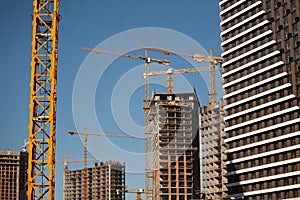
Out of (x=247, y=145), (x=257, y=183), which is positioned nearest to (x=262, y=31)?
(x=247, y=145)

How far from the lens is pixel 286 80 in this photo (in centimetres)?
12725

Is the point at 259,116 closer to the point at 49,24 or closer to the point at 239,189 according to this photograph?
the point at 239,189

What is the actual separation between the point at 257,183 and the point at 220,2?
163 ft

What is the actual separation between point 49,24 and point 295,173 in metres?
80.3

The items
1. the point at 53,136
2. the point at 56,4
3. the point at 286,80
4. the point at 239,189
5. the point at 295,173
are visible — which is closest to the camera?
the point at 53,136

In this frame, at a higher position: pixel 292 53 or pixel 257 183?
pixel 292 53

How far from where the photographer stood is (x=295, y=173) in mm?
119250

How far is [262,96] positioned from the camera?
133625 mm

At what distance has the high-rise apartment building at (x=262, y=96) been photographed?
406ft

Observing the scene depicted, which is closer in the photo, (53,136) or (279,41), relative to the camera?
(53,136)

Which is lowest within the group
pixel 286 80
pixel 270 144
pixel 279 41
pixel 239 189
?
pixel 239 189

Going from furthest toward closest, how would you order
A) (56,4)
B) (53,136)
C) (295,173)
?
(295,173) → (56,4) → (53,136)

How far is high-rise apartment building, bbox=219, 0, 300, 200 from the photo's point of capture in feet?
406

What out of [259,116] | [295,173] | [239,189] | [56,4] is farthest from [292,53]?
[56,4]
